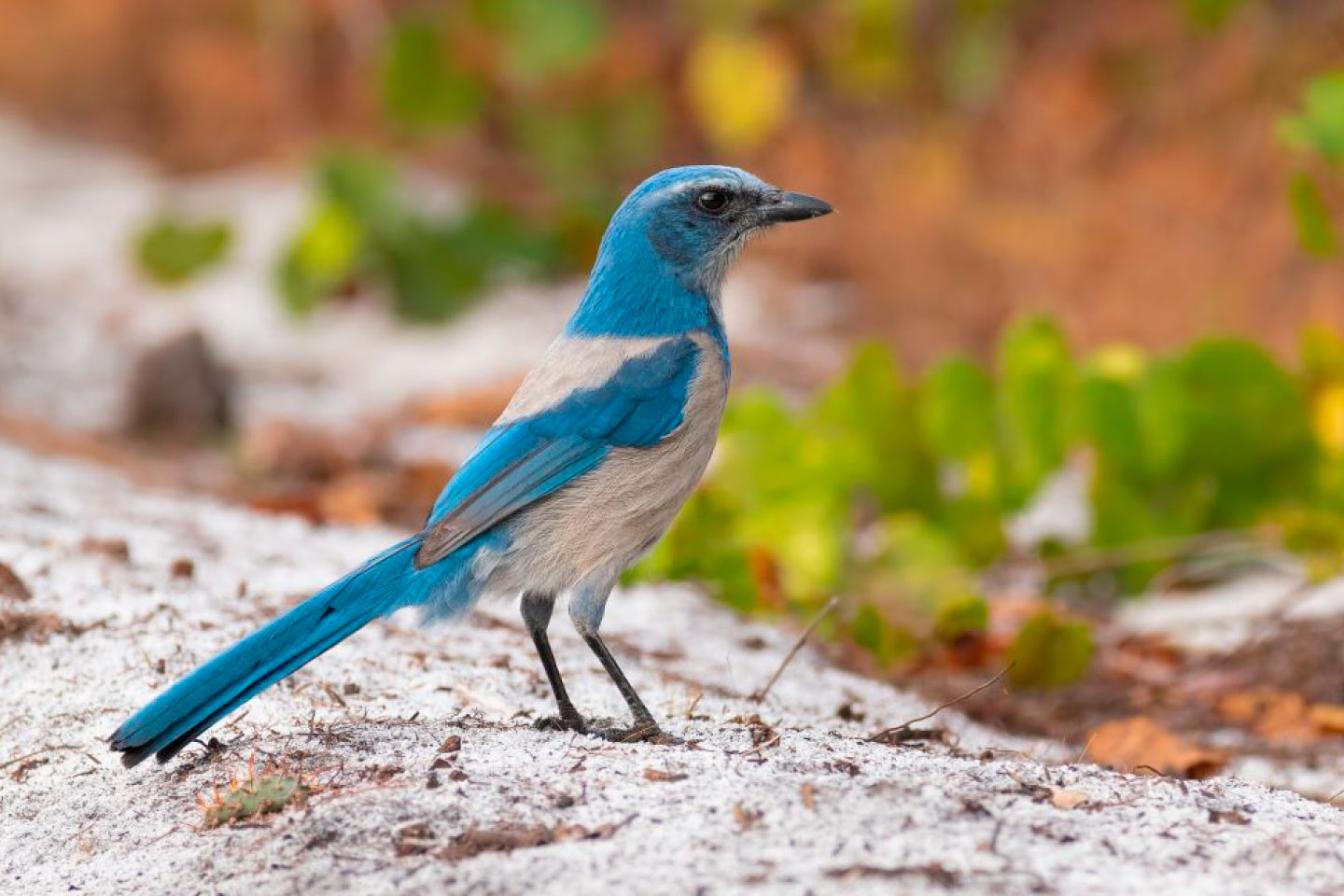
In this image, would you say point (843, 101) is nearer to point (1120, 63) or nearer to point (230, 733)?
point (1120, 63)

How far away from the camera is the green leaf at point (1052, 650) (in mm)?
4270

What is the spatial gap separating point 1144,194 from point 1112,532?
11.0 feet

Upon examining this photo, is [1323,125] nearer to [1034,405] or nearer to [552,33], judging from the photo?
[1034,405]

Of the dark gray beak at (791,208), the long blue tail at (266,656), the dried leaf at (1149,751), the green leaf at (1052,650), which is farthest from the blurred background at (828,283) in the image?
the long blue tail at (266,656)

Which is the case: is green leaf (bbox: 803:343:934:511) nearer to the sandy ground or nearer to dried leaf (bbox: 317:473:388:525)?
dried leaf (bbox: 317:473:388:525)

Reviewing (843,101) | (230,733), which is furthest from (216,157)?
(230,733)

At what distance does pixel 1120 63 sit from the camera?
8.50 metres

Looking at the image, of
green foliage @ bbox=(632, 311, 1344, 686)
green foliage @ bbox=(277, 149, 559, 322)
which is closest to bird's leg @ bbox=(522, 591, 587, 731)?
green foliage @ bbox=(632, 311, 1344, 686)

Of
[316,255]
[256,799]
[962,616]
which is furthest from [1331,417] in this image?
[316,255]

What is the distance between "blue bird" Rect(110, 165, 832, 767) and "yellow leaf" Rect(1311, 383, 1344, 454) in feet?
8.02

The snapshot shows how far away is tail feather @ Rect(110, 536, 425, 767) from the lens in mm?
2740

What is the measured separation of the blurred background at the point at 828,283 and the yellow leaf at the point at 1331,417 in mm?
17

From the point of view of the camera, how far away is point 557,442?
3213 mm

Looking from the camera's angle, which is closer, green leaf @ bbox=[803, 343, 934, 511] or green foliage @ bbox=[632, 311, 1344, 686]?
green foliage @ bbox=[632, 311, 1344, 686]
